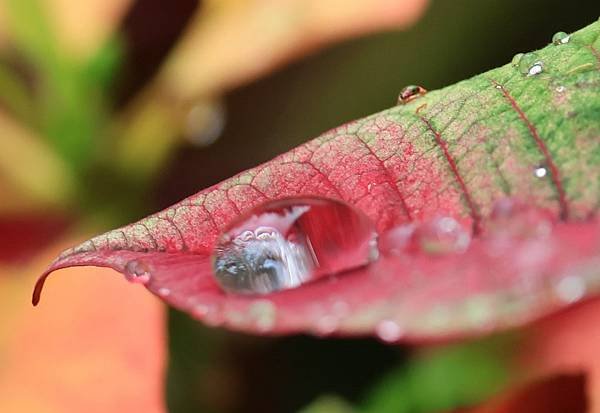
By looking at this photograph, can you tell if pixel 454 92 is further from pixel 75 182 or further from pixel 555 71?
pixel 75 182

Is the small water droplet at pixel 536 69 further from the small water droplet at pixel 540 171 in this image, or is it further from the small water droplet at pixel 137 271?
the small water droplet at pixel 137 271

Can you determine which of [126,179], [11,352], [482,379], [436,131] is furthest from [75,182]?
[436,131]

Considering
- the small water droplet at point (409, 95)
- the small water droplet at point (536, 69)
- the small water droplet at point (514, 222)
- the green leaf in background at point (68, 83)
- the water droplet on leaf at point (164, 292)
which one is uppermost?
the green leaf in background at point (68, 83)

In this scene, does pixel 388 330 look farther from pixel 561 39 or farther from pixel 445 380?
pixel 445 380

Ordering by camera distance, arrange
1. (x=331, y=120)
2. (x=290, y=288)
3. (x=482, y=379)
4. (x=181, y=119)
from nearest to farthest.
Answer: (x=290, y=288) < (x=482, y=379) < (x=331, y=120) < (x=181, y=119)

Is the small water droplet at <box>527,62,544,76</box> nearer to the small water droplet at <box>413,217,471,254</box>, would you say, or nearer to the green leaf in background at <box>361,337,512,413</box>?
the small water droplet at <box>413,217,471,254</box>

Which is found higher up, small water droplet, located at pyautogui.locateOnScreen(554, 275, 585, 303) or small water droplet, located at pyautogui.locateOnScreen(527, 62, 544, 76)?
small water droplet, located at pyautogui.locateOnScreen(527, 62, 544, 76)

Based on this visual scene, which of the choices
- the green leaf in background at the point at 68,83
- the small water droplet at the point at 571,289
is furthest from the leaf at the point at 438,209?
the green leaf in background at the point at 68,83

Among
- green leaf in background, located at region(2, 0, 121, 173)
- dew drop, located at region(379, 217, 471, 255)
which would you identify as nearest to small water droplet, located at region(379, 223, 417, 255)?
dew drop, located at region(379, 217, 471, 255)
